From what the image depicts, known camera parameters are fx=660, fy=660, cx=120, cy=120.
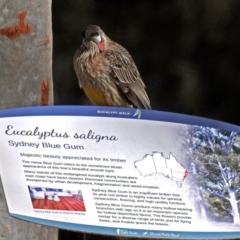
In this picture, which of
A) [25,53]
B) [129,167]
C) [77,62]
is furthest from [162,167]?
[25,53]

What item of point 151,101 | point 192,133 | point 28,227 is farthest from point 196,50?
point 28,227

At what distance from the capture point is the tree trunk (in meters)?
2.50

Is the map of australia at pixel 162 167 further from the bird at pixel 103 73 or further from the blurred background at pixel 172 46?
the blurred background at pixel 172 46

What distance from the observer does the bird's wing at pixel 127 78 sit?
262 cm

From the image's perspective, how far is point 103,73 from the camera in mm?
2611

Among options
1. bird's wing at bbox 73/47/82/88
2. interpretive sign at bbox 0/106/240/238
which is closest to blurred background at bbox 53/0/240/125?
bird's wing at bbox 73/47/82/88

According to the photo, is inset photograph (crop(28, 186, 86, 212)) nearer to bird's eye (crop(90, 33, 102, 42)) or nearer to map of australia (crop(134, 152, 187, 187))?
map of australia (crop(134, 152, 187, 187))

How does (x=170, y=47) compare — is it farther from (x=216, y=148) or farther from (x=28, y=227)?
(x=28, y=227)

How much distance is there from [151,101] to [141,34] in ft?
0.98

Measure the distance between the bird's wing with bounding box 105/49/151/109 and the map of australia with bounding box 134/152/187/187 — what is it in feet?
0.87

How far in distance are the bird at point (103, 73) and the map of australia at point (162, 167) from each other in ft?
0.82

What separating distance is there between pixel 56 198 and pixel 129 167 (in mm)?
334

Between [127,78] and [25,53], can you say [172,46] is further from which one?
[25,53]

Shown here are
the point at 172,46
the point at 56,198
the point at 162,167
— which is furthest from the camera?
the point at 172,46
